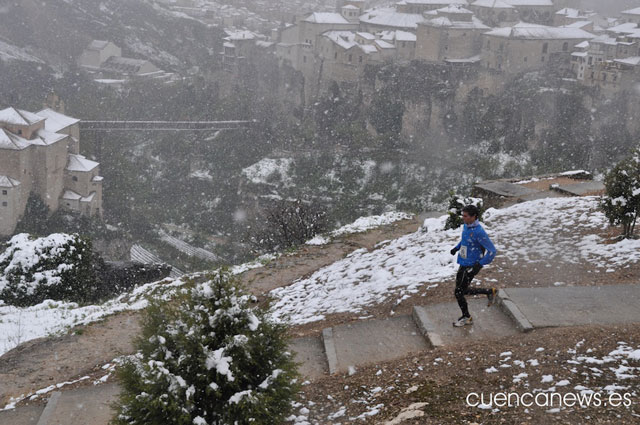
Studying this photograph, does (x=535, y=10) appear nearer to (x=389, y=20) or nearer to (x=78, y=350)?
(x=389, y=20)

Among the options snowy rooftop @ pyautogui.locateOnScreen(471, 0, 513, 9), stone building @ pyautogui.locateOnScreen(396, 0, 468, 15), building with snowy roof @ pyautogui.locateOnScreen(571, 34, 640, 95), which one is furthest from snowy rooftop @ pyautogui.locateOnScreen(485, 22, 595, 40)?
stone building @ pyautogui.locateOnScreen(396, 0, 468, 15)

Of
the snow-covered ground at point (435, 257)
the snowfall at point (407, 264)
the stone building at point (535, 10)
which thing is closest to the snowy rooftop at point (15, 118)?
the snowfall at point (407, 264)

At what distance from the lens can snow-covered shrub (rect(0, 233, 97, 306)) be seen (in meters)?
13.9

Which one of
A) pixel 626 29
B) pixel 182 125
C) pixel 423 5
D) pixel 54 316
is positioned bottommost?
pixel 182 125

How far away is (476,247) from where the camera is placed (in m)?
5.59

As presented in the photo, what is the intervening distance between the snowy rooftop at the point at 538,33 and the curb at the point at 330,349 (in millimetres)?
→ 34989

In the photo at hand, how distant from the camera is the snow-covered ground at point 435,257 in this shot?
294 inches

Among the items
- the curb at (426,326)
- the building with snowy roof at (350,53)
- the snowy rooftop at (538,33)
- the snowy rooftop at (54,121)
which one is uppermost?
the snowy rooftop at (538,33)

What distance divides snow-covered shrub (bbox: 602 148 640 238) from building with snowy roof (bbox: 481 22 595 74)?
3185 centimetres

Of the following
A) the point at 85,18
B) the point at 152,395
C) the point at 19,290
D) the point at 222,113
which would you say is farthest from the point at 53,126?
the point at 152,395

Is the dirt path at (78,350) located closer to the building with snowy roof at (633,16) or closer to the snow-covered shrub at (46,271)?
the snow-covered shrub at (46,271)

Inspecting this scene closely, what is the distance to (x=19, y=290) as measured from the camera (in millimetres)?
13938

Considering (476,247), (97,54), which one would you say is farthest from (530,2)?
(476,247)

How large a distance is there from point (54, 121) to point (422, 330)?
115 feet
